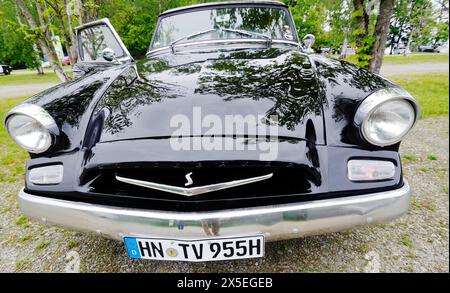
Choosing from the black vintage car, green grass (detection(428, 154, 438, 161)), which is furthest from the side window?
green grass (detection(428, 154, 438, 161))

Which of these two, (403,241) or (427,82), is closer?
(403,241)

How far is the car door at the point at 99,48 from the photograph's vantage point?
2.48 metres

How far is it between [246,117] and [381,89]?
71 cm

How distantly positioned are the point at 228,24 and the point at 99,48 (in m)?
1.38

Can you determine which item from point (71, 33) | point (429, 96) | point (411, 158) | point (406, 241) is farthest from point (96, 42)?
point (429, 96)

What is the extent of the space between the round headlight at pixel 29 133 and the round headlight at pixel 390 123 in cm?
165

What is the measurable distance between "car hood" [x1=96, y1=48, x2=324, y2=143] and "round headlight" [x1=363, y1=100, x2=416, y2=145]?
0.23 metres

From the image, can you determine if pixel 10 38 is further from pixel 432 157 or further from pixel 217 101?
pixel 432 157

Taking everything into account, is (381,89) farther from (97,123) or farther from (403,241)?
(97,123)

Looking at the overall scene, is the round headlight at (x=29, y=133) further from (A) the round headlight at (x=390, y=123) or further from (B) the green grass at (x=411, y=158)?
(B) the green grass at (x=411, y=158)

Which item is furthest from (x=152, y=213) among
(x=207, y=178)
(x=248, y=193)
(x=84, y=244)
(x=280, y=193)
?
(x=84, y=244)

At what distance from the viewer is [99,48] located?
110 inches

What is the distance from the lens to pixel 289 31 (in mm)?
2592

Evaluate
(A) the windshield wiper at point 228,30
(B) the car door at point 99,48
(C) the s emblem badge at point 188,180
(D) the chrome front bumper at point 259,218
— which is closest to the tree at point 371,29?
(A) the windshield wiper at point 228,30
